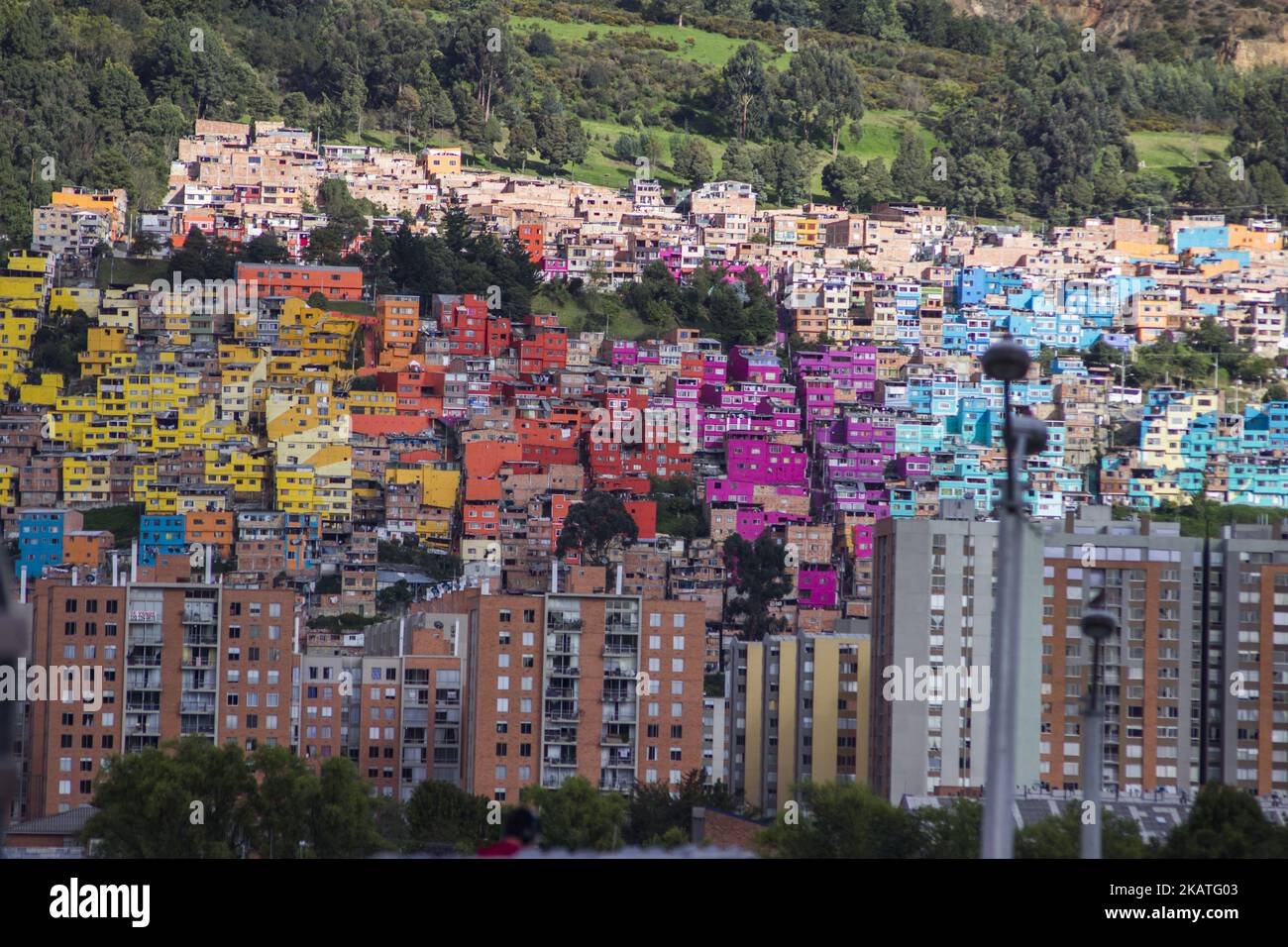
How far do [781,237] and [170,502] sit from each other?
4345 cm

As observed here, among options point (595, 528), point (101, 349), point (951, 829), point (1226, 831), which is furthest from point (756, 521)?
point (1226, 831)

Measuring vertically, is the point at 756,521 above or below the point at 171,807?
above

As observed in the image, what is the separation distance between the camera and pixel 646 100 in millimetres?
132000

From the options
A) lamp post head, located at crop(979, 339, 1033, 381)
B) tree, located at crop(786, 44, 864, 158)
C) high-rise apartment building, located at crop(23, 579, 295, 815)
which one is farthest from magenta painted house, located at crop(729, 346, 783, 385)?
lamp post head, located at crop(979, 339, 1033, 381)

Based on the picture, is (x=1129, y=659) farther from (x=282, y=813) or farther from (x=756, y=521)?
(x=756, y=521)

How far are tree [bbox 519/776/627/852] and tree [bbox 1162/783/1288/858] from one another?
847 cm

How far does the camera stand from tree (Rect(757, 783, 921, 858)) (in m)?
34.5

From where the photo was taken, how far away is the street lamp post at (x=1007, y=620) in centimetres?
1303

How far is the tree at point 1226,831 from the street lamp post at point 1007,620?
16.9 metres

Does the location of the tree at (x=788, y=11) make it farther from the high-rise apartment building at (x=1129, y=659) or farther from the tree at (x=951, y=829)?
the tree at (x=951, y=829)

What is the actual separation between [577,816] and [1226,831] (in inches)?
413

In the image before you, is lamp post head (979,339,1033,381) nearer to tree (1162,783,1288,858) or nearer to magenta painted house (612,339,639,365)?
tree (1162,783,1288,858)

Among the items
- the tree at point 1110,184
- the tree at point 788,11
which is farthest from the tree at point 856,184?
the tree at point 788,11
